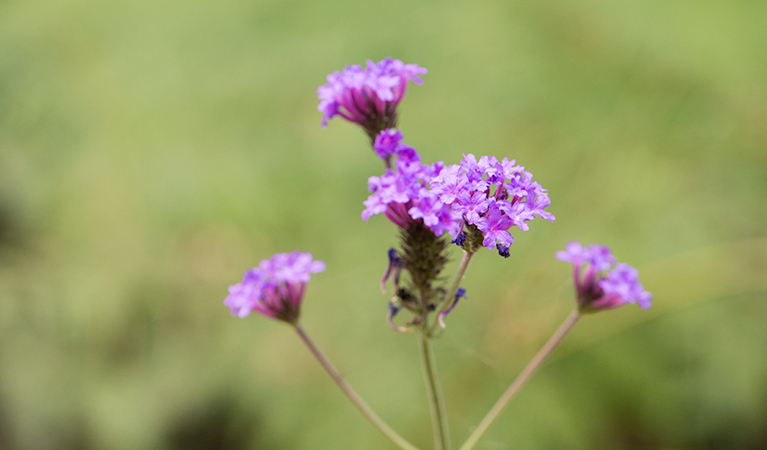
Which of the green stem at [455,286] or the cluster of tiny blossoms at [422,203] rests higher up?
the cluster of tiny blossoms at [422,203]

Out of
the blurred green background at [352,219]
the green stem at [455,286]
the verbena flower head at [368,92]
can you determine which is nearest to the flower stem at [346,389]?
the green stem at [455,286]

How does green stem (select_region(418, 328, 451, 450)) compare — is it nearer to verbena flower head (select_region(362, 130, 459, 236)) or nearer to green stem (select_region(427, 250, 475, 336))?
green stem (select_region(427, 250, 475, 336))

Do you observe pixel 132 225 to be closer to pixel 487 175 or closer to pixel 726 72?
pixel 487 175

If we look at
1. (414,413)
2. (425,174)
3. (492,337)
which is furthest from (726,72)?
(425,174)

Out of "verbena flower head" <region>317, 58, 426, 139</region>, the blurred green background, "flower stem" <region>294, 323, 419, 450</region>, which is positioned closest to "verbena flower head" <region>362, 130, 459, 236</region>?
"verbena flower head" <region>317, 58, 426, 139</region>

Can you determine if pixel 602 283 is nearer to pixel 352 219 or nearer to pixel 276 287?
pixel 276 287

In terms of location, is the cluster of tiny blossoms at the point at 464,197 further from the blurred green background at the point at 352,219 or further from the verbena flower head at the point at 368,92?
the blurred green background at the point at 352,219
